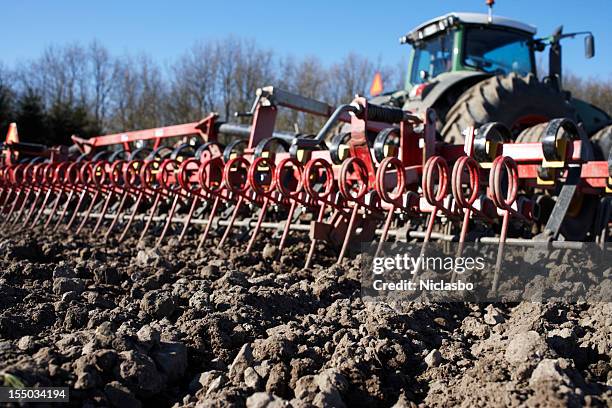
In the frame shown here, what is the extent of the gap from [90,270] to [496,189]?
2.08 m

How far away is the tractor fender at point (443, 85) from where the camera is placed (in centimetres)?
513

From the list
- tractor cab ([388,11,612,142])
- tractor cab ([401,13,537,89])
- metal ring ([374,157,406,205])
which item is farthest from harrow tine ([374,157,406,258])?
tractor cab ([401,13,537,89])

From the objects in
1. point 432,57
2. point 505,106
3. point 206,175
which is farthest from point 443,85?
point 206,175

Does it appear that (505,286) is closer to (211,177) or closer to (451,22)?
(211,177)

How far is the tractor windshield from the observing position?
603cm

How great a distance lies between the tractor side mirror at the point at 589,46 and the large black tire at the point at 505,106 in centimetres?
100

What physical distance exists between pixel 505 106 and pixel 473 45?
1.44 meters

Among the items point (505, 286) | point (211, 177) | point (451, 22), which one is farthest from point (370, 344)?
point (451, 22)

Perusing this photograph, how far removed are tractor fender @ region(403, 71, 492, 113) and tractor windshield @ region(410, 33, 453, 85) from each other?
0.55 meters

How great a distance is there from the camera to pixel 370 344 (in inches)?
69.4

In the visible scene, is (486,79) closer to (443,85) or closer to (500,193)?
(443,85)

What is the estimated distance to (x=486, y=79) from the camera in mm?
5391

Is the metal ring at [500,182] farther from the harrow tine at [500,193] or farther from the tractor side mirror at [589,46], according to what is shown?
the tractor side mirror at [589,46]

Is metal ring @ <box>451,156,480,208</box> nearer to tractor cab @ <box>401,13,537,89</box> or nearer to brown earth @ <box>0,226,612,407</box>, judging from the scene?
brown earth @ <box>0,226,612,407</box>
